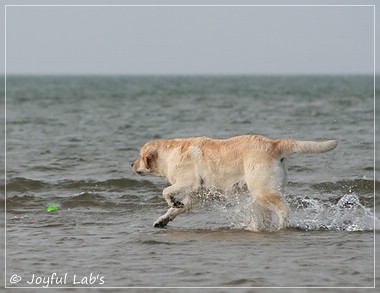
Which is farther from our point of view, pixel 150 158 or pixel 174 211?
pixel 150 158

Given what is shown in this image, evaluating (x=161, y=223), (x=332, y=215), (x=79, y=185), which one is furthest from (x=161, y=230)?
(x=79, y=185)

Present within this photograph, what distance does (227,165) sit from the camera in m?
9.33

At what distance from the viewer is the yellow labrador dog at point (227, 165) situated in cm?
905

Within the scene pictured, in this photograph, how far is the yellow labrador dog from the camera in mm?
9047

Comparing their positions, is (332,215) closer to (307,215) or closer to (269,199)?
(307,215)

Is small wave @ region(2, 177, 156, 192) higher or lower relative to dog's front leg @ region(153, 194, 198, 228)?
lower

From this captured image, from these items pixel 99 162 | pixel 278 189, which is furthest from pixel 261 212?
pixel 99 162

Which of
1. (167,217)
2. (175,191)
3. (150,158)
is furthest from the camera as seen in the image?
(150,158)

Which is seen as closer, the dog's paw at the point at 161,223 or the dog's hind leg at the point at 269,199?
the dog's hind leg at the point at 269,199

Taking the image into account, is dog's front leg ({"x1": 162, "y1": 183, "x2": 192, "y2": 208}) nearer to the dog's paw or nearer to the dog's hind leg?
the dog's paw

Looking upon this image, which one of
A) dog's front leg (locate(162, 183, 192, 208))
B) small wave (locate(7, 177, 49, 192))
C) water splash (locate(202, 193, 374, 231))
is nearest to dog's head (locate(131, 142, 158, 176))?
dog's front leg (locate(162, 183, 192, 208))

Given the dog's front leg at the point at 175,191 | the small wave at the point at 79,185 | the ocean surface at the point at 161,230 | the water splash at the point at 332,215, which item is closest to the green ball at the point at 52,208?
the ocean surface at the point at 161,230

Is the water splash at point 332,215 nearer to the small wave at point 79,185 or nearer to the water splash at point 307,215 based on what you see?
the water splash at point 307,215

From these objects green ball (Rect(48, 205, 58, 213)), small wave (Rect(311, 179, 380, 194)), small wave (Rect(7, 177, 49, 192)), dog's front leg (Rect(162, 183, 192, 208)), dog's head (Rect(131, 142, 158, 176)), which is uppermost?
dog's head (Rect(131, 142, 158, 176))
